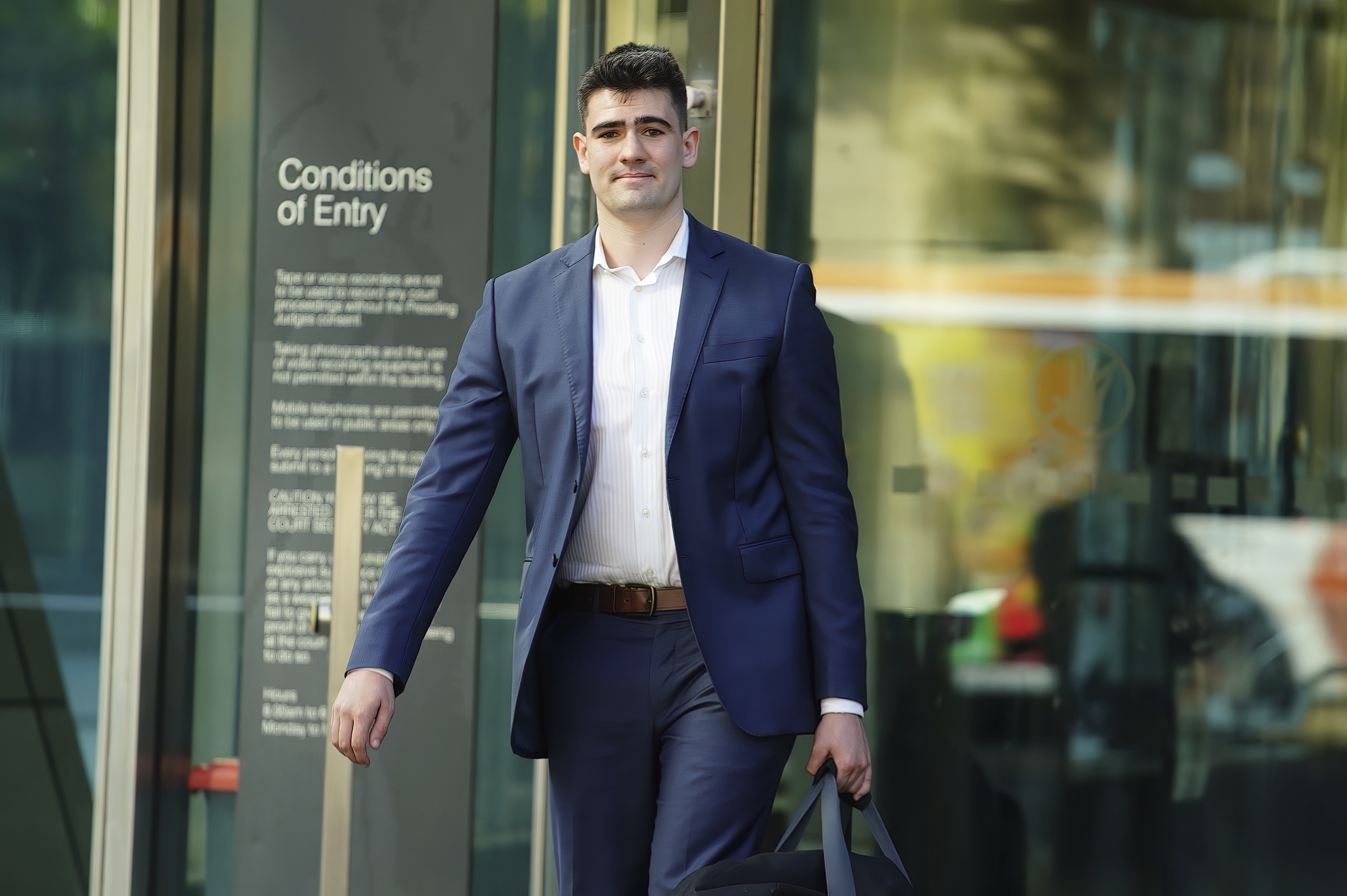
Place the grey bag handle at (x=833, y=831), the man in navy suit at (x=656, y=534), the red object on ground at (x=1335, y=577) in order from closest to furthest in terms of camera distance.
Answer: the grey bag handle at (x=833, y=831), the man in navy suit at (x=656, y=534), the red object on ground at (x=1335, y=577)

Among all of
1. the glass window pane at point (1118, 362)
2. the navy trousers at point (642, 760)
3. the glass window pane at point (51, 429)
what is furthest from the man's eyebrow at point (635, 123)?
the glass window pane at point (51, 429)

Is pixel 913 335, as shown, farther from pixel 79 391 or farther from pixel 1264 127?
pixel 79 391

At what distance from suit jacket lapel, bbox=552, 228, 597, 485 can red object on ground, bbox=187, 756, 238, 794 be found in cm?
237

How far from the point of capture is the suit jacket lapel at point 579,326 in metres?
2.24

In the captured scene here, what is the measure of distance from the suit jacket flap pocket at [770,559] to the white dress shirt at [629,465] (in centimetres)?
12

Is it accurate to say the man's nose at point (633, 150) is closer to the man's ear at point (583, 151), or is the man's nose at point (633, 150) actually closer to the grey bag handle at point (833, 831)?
the man's ear at point (583, 151)

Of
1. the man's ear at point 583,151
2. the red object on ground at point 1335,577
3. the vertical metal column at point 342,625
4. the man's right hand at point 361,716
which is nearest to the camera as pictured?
the man's right hand at point 361,716

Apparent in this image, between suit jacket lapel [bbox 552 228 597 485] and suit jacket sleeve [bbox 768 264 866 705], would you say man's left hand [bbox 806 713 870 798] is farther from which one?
suit jacket lapel [bbox 552 228 597 485]

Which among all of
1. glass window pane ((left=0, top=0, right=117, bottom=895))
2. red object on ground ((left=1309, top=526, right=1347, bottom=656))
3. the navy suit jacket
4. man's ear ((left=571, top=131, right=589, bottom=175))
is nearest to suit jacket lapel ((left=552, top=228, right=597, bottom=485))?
the navy suit jacket

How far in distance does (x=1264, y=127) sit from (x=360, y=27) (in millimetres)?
2633

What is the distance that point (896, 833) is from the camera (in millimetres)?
3889

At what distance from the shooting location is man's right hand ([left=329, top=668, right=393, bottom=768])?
2084 millimetres

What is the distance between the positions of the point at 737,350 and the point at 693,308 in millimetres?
109

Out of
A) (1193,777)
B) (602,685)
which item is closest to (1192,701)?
(1193,777)
